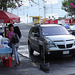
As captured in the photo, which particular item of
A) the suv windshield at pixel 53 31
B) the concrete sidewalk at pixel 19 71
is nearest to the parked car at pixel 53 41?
the suv windshield at pixel 53 31

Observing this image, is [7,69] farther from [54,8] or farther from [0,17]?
[54,8]

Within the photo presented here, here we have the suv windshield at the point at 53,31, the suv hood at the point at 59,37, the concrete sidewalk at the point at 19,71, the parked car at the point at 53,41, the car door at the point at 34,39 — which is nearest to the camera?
the concrete sidewalk at the point at 19,71

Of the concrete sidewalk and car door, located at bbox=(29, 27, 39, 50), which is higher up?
car door, located at bbox=(29, 27, 39, 50)

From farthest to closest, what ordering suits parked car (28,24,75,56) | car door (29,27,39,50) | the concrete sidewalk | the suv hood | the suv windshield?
car door (29,27,39,50) < the suv windshield < the suv hood < parked car (28,24,75,56) < the concrete sidewalk

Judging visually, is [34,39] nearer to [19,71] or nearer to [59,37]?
[59,37]

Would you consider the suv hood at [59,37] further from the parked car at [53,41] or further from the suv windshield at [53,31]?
the suv windshield at [53,31]

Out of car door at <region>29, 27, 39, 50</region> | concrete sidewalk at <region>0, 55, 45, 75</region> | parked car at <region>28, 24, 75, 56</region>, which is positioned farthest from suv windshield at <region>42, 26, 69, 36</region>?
concrete sidewalk at <region>0, 55, 45, 75</region>

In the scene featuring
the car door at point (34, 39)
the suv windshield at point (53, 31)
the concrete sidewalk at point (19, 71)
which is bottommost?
the concrete sidewalk at point (19, 71)

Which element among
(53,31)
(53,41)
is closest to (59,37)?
(53,41)

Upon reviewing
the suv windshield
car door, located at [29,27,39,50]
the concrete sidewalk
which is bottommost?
the concrete sidewalk

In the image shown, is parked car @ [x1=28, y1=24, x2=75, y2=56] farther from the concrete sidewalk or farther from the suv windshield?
the concrete sidewalk

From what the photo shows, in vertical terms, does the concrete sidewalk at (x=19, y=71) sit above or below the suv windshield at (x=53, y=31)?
below

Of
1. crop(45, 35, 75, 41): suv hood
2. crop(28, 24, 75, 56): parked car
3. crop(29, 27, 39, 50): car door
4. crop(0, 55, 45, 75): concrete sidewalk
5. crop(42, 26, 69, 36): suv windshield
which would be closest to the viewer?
crop(0, 55, 45, 75): concrete sidewalk

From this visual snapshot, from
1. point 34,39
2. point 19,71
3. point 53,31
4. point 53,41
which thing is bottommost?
point 19,71
